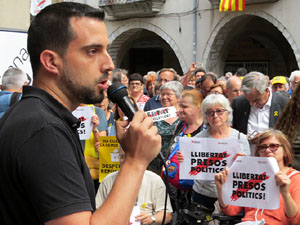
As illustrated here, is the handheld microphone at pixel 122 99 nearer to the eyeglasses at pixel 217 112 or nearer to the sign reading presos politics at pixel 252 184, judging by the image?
the sign reading presos politics at pixel 252 184

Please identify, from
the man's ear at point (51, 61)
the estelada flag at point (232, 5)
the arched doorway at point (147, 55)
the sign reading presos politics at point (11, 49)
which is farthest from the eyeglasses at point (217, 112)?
the arched doorway at point (147, 55)

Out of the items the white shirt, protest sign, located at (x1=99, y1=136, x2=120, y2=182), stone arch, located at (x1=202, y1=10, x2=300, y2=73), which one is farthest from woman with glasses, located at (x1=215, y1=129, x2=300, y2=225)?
stone arch, located at (x1=202, y1=10, x2=300, y2=73)

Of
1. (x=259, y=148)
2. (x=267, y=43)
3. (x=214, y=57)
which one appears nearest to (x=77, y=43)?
(x=259, y=148)

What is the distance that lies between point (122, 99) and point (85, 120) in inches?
140

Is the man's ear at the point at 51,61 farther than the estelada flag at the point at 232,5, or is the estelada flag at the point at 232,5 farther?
the estelada flag at the point at 232,5

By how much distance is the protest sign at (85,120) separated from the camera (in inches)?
204

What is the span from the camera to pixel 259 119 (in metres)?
5.45

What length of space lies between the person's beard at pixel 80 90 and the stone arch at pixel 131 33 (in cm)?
1639

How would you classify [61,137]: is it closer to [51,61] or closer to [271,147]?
[51,61]

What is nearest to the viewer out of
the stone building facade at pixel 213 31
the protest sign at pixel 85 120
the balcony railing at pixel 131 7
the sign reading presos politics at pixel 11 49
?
the protest sign at pixel 85 120

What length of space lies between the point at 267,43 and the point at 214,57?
337 centimetres

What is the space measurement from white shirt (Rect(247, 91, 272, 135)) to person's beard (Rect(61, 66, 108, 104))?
414 cm

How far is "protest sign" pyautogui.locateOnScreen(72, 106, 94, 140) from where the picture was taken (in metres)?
5.19

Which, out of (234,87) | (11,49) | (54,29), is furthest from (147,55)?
(54,29)
